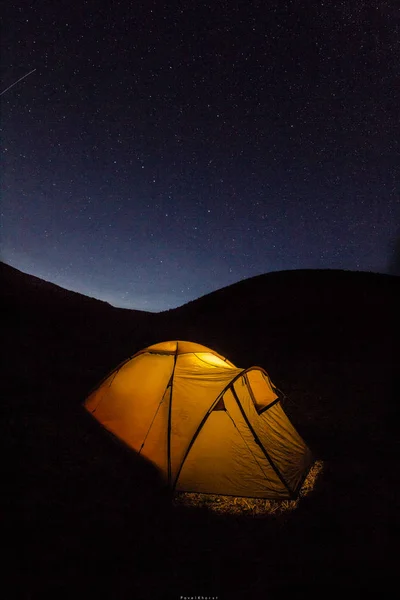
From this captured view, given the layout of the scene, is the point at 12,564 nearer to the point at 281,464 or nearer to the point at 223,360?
the point at 281,464

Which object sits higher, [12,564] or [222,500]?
[222,500]

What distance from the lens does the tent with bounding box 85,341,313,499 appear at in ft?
18.4

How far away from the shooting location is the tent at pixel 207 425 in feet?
18.4

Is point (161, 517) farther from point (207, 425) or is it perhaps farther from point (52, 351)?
point (52, 351)

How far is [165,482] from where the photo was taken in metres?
5.51

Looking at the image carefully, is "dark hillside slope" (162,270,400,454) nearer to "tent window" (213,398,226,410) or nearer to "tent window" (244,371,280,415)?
"tent window" (244,371,280,415)

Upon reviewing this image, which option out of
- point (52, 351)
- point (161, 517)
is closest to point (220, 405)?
→ point (161, 517)

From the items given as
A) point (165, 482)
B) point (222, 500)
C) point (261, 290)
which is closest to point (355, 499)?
point (222, 500)

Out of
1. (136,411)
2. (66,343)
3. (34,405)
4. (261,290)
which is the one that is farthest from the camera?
(261,290)

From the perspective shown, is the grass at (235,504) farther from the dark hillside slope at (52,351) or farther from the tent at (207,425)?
the dark hillside slope at (52,351)

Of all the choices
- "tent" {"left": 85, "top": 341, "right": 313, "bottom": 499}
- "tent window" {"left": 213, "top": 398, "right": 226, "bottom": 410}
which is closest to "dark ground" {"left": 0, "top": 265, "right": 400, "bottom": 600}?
"tent" {"left": 85, "top": 341, "right": 313, "bottom": 499}

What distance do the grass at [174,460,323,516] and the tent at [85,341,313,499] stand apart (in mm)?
131

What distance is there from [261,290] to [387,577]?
48480 millimetres

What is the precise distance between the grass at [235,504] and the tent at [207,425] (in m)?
0.13
